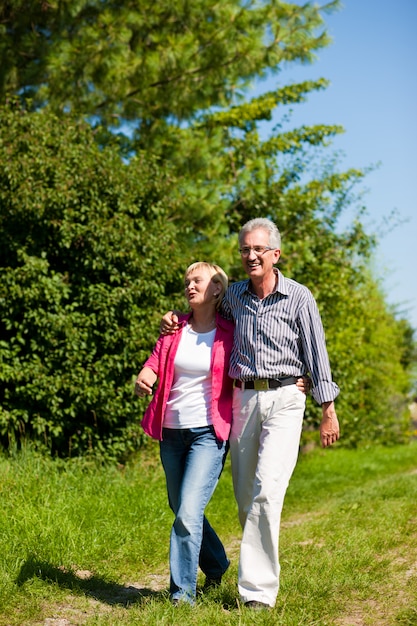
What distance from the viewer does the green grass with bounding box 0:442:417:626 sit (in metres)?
4.14

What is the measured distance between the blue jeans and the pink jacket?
8 cm

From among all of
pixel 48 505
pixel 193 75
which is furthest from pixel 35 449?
pixel 193 75

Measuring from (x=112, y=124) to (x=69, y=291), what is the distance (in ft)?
14.1

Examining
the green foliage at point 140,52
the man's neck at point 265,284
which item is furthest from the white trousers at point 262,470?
the green foliage at point 140,52

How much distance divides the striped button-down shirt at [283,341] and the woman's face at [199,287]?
9.5 inches

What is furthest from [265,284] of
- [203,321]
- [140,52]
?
[140,52]

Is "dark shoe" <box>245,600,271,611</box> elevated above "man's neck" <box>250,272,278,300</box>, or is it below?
below

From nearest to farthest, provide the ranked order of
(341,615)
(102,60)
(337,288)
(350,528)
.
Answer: (341,615) < (350,528) < (102,60) < (337,288)

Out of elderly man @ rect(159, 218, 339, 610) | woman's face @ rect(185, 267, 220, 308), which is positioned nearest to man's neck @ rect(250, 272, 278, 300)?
elderly man @ rect(159, 218, 339, 610)

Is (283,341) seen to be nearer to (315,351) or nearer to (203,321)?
(315,351)

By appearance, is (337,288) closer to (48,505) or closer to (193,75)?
(193,75)

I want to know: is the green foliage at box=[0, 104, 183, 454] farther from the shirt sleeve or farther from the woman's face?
the shirt sleeve

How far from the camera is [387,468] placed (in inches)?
522

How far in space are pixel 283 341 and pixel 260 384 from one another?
264mm
